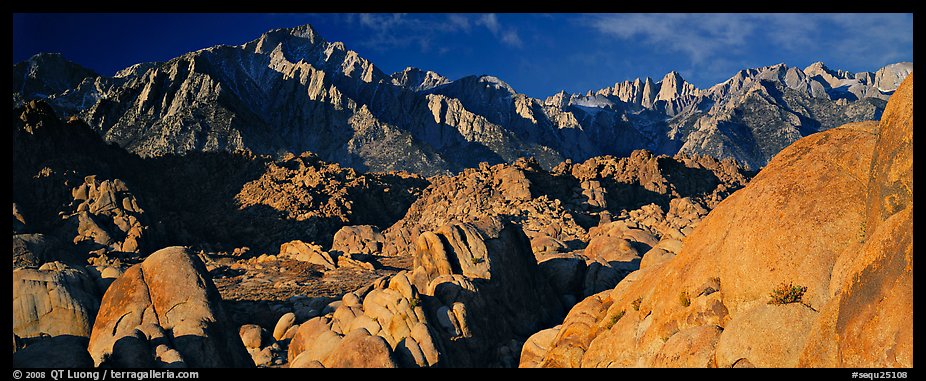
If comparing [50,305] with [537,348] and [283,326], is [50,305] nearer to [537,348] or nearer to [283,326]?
[283,326]

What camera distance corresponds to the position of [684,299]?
1723 centimetres

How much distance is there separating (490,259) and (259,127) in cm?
15557

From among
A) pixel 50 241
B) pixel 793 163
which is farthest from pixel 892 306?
pixel 50 241

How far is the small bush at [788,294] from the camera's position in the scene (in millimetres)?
14198

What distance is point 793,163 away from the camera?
57.8 ft

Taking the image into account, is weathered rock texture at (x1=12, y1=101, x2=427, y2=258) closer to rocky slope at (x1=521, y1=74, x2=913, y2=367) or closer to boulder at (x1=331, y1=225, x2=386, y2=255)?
boulder at (x1=331, y1=225, x2=386, y2=255)

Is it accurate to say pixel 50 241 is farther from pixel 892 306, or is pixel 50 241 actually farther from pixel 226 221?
pixel 892 306

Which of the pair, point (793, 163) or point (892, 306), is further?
point (793, 163)

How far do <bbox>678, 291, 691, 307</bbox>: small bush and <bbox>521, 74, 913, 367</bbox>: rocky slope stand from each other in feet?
0.12

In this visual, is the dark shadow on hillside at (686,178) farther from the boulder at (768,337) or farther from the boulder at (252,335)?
the boulder at (768,337)

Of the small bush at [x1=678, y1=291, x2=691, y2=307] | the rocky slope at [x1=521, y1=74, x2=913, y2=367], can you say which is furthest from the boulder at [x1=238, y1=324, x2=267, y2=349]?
the small bush at [x1=678, y1=291, x2=691, y2=307]

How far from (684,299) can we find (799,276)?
11.1 feet

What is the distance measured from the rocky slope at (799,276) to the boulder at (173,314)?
1374 cm
